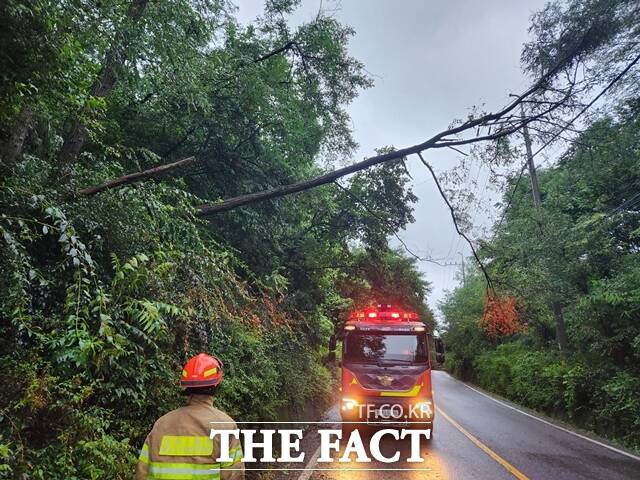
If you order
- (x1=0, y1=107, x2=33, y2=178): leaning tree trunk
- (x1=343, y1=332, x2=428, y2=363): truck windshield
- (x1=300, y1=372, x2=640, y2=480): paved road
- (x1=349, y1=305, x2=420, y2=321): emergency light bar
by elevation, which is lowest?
(x1=300, y1=372, x2=640, y2=480): paved road

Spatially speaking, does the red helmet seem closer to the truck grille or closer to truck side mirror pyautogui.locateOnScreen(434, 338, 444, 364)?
the truck grille

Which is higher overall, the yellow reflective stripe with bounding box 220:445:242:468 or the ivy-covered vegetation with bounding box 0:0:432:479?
the ivy-covered vegetation with bounding box 0:0:432:479

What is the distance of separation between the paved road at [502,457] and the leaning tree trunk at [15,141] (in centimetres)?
561

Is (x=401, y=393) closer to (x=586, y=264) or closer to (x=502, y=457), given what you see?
(x=502, y=457)

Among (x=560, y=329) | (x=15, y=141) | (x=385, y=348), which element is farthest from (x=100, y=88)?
(x=560, y=329)

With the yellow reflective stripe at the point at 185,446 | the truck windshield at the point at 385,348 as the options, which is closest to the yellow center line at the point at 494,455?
the truck windshield at the point at 385,348

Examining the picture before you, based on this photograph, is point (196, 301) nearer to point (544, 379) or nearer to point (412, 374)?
Answer: point (412, 374)

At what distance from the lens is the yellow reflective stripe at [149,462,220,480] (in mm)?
2619

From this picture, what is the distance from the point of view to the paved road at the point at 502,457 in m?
6.52

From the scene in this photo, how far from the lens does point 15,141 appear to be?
192 inches

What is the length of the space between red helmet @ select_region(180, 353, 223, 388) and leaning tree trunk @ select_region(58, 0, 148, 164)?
12.8 ft

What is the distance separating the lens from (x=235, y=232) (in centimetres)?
1032

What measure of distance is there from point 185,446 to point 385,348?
6736 millimetres

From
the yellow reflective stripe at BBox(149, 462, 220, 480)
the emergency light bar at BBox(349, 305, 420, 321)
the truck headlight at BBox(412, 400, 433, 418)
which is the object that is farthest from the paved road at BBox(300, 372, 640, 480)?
the yellow reflective stripe at BBox(149, 462, 220, 480)
